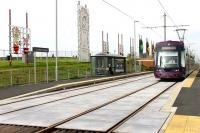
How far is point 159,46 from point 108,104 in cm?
1788

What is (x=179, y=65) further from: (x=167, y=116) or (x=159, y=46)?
(x=167, y=116)

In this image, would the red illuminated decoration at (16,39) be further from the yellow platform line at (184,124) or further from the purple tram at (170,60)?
the yellow platform line at (184,124)

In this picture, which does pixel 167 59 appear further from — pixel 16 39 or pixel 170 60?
pixel 16 39

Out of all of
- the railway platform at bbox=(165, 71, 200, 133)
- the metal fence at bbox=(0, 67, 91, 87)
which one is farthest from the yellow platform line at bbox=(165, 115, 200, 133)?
the metal fence at bbox=(0, 67, 91, 87)

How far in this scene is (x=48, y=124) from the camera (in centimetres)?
1092

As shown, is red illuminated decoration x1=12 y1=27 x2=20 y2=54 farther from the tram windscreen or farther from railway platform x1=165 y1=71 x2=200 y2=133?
railway platform x1=165 y1=71 x2=200 y2=133

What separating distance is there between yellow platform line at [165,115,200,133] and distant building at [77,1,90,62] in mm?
43249

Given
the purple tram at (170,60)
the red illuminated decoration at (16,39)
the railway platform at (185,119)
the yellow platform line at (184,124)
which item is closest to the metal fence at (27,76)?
the red illuminated decoration at (16,39)

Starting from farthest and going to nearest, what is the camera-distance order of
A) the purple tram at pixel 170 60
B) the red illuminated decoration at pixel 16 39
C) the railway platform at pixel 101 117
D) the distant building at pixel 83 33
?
1. the distant building at pixel 83 33
2. the red illuminated decoration at pixel 16 39
3. the purple tram at pixel 170 60
4. the railway platform at pixel 101 117

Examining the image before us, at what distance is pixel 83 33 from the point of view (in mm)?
56000

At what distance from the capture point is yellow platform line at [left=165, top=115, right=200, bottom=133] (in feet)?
32.6

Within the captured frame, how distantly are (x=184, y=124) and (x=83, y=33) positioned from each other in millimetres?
45799

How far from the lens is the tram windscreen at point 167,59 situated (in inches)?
1282

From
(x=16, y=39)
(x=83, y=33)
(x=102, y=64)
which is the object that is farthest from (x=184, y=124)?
(x=83, y=33)
